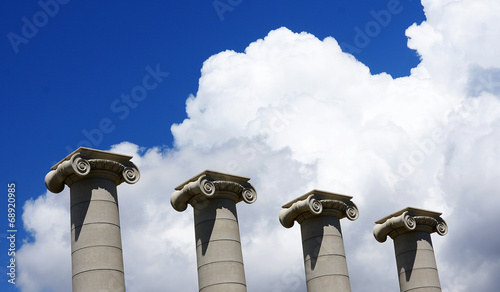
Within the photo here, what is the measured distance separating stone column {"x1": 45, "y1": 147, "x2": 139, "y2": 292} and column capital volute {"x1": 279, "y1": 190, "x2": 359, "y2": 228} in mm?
13258

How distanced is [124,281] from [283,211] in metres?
14.9

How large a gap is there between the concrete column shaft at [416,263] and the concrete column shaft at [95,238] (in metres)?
24.5

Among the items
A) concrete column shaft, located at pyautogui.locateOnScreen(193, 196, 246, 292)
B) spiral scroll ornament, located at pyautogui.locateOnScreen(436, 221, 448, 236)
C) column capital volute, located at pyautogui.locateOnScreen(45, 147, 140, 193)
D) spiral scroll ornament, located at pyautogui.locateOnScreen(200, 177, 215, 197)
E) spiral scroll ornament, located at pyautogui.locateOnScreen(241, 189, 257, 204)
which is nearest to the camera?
column capital volute, located at pyautogui.locateOnScreen(45, 147, 140, 193)

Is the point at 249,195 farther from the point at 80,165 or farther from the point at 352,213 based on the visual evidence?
the point at 80,165

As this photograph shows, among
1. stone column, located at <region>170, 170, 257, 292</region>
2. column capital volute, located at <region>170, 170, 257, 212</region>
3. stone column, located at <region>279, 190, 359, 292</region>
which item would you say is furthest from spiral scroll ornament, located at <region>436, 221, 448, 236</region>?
stone column, located at <region>170, 170, 257, 292</region>

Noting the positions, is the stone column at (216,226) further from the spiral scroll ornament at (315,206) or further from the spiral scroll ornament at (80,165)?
the spiral scroll ornament at (80,165)

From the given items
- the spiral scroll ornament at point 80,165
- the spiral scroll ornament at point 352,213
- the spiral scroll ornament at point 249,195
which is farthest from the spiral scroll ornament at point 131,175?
the spiral scroll ornament at point 352,213

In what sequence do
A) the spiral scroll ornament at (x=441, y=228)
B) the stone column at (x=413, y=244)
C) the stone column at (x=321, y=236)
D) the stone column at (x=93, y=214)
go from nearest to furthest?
1. the stone column at (x=93, y=214)
2. the stone column at (x=321, y=236)
3. the stone column at (x=413, y=244)
4. the spiral scroll ornament at (x=441, y=228)

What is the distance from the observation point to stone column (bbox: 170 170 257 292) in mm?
45125

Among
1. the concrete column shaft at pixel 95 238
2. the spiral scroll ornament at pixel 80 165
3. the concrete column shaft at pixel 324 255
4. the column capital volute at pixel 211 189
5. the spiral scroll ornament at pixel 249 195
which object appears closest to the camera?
the concrete column shaft at pixel 95 238

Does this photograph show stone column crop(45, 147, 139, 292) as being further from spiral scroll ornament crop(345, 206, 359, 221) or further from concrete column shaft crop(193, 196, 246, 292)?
spiral scroll ornament crop(345, 206, 359, 221)

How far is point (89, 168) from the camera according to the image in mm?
41406

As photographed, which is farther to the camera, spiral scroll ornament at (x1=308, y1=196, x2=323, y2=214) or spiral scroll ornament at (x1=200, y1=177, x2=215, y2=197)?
spiral scroll ornament at (x1=308, y1=196, x2=323, y2=214)

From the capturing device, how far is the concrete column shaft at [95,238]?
40062 mm
